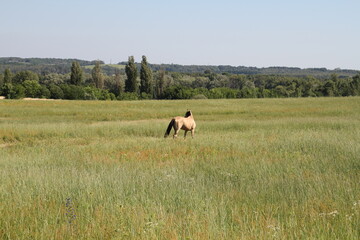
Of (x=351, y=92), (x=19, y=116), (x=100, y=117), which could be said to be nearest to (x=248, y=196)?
(x=100, y=117)

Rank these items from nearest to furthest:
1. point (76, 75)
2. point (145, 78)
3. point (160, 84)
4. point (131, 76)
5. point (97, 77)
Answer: point (131, 76) < point (76, 75) < point (145, 78) < point (160, 84) < point (97, 77)

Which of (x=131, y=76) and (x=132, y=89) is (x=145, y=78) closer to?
(x=131, y=76)

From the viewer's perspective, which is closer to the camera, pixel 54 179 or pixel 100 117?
pixel 54 179

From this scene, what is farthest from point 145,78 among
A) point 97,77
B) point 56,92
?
point 56,92

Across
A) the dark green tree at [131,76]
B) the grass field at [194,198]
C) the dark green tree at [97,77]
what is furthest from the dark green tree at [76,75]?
the grass field at [194,198]

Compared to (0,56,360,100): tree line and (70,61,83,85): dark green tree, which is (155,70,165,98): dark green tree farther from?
(70,61,83,85): dark green tree

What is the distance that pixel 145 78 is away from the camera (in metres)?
109

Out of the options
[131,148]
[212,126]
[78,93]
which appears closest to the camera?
[131,148]

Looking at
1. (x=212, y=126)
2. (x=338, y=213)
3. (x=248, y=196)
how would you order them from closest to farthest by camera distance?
(x=338, y=213)
(x=248, y=196)
(x=212, y=126)

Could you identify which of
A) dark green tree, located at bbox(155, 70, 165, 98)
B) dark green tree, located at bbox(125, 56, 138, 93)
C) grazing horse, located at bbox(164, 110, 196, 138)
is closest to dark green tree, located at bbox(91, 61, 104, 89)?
dark green tree, located at bbox(155, 70, 165, 98)

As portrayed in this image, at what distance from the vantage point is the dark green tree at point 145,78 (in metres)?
108

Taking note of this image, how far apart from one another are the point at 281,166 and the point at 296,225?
5.80 meters

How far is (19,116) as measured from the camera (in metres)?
41.0

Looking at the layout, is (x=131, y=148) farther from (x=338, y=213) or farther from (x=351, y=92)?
(x=351, y=92)
